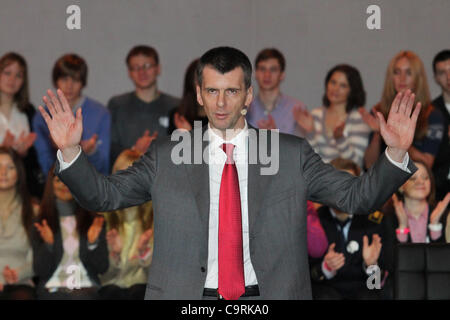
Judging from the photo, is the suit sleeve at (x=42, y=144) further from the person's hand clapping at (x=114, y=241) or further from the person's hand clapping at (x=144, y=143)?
the person's hand clapping at (x=114, y=241)

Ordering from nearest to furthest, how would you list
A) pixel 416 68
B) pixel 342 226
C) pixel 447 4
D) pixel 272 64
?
pixel 342 226 → pixel 416 68 → pixel 272 64 → pixel 447 4

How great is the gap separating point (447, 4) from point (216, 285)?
4.91 metres

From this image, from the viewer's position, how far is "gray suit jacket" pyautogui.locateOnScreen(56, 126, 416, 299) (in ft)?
9.02

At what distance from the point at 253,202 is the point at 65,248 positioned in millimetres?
2705

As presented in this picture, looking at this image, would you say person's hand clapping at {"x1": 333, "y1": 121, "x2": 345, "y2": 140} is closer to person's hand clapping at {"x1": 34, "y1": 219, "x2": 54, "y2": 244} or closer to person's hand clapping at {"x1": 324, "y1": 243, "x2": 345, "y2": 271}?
person's hand clapping at {"x1": 324, "y1": 243, "x2": 345, "y2": 271}

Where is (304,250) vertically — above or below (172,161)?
below

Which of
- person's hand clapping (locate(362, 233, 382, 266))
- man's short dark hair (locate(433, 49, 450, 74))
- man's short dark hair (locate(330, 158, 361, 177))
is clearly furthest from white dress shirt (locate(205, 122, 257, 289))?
man's short dark hair (locate(433, 49, 450, 74))

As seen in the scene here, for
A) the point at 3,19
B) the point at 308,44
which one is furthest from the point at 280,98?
the point at 3,19

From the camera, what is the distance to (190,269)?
2779mm

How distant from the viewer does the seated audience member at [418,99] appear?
5836mm

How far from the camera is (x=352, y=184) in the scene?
2.78m

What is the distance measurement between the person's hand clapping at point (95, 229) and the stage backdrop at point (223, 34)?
2.00 m

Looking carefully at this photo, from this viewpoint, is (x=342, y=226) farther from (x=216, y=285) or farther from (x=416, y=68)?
(x=216, y=285)

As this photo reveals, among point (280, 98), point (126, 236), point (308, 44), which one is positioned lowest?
point (126, 236)
